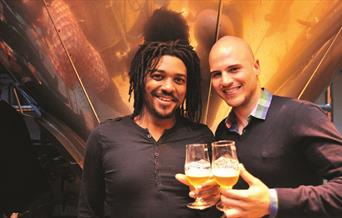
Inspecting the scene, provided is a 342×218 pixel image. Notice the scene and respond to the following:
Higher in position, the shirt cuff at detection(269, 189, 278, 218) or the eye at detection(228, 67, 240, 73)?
the eye at detection(228, 67, 240, 73)

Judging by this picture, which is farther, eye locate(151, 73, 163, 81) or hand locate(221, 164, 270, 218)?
eye locate(151, 73, 163, 81)

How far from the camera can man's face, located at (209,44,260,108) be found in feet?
4.57

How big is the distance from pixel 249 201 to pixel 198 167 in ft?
0.76

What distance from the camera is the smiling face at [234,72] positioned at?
1.39 m

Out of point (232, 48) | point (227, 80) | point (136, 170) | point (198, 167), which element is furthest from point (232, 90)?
point (136, 170)

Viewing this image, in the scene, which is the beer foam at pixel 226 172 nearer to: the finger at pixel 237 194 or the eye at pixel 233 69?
the finger at pixel 237 194

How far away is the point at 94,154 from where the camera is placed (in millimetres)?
1494

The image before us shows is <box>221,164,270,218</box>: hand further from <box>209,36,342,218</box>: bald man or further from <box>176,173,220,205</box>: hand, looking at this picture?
<box>176,173,220,205</box>: hand

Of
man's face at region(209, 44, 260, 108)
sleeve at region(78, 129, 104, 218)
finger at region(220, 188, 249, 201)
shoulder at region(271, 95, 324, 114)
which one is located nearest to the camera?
finger at region(220, 188, 249, 201)

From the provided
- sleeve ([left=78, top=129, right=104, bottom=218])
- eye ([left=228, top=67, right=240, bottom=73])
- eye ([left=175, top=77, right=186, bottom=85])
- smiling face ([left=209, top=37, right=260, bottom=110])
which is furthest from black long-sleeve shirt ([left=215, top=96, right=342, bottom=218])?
sleeve ([left=78, top=129, right=104, bottom=218])

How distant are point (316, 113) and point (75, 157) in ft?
5.85

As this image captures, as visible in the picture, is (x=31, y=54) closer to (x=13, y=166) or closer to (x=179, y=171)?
(x=13, y=166)

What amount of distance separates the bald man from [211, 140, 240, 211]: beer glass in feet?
0.12

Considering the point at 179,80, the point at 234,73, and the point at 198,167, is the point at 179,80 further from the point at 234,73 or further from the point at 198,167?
the point at 198,167
